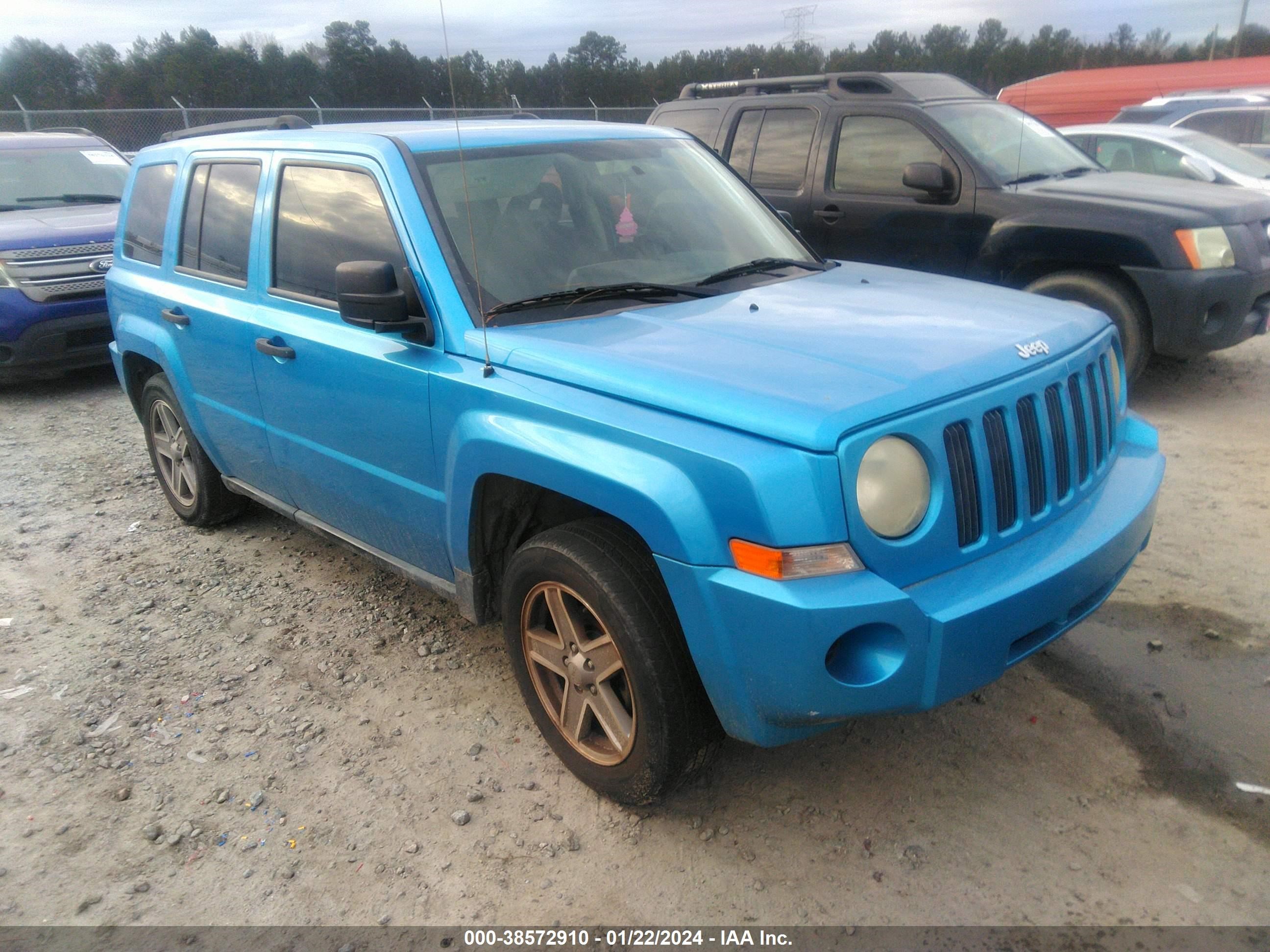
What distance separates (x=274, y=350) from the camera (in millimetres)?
3547

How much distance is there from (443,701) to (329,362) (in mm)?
1267

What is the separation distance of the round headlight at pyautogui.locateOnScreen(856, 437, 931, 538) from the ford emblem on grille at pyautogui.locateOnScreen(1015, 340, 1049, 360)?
22.0 inches

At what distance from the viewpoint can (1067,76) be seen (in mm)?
17344

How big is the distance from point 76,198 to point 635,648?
8641mm

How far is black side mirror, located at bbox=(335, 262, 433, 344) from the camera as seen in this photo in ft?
9.34

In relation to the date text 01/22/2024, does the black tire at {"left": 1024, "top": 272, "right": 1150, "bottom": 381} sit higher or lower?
higher

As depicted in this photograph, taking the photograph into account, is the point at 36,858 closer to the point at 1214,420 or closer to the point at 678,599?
the point at 678,599

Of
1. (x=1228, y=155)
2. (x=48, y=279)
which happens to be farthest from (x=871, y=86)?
(x=48, y=279)

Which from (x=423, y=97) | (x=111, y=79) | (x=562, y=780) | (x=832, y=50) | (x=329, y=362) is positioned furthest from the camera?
(x=111, y=79)

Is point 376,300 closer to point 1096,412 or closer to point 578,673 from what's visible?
point 578,673

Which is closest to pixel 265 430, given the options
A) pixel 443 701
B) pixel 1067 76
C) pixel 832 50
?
pixel 443 701

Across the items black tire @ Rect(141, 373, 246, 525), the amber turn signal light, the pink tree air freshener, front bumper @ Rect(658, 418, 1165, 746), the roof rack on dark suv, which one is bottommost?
black tire @ Rect(141, 373, 246, 525)

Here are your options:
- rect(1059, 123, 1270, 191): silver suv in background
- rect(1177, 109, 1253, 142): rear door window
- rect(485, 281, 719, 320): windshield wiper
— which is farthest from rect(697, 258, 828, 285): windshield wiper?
rect(1177, 109, 1253, 142): rear door window

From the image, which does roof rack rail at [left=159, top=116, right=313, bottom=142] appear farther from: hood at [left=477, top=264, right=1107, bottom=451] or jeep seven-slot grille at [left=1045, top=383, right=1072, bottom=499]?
jeep seven-slot grille at [left=1045, top=383, right=1072, bottom=499]
